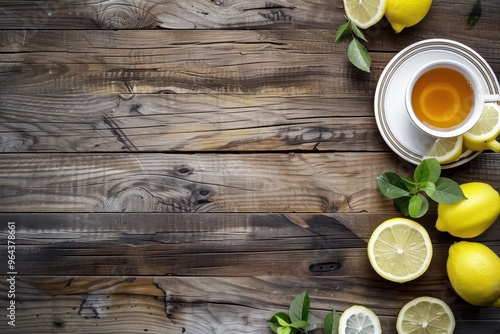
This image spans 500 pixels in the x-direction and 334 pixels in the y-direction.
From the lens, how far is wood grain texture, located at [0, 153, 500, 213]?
1319mm

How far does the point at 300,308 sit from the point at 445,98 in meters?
0.57

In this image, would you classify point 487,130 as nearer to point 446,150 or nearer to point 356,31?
point 446,150

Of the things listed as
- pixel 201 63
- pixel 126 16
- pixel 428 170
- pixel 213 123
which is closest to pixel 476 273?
pixel 428 170

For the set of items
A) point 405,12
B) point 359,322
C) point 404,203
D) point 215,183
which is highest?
point 405,12

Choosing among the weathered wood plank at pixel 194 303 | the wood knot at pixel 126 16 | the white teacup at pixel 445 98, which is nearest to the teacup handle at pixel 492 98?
the white teacup at pixel 445 98

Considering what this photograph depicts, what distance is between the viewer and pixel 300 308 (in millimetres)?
1272

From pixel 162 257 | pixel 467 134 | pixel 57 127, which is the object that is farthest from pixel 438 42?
pixel 57 127

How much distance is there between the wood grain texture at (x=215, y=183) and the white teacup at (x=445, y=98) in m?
0.15

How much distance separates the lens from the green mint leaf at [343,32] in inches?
50.7

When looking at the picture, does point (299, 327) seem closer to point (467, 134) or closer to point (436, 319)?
point (436, 319)

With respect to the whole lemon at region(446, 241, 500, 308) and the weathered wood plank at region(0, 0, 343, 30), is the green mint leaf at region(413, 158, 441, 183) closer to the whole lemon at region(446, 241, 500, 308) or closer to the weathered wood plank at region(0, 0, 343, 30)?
the whole lemon at region(446, 241, 500, 308)

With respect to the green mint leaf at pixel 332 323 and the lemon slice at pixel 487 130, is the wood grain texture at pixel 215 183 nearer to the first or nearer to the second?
the lemon slice at pixel 487 130

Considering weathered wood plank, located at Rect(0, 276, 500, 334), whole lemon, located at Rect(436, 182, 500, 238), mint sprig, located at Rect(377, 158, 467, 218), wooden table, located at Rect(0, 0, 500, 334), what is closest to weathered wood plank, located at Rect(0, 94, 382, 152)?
wooden table, located at Rect(0, 0, 500, 334)

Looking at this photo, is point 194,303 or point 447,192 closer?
point 447,192
